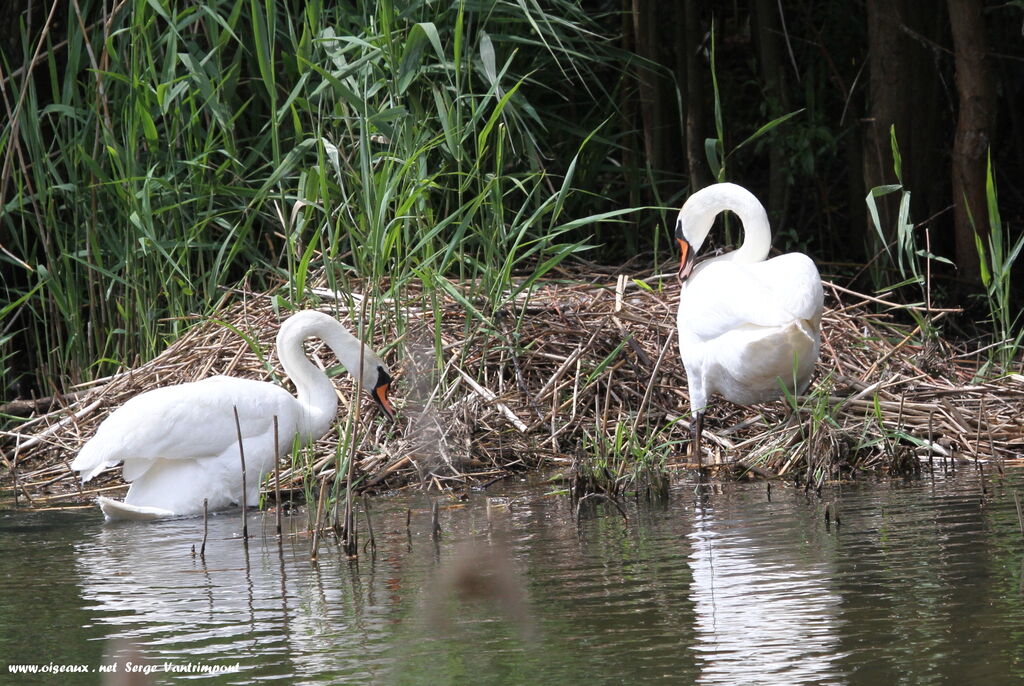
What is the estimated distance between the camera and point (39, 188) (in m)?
7.02

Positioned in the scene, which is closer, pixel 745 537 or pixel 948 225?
pixel 745 537

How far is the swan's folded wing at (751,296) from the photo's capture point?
541cm

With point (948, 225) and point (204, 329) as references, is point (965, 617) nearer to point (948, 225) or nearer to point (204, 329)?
point (204, 329)

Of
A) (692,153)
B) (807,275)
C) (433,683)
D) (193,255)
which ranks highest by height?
(692,153)

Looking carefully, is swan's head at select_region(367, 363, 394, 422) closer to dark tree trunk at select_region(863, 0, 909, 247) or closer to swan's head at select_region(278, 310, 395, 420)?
swan's head at select_region(278, 310, 395, 420)

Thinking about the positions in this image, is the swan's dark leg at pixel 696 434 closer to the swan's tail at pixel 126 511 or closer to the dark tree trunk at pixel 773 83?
the swan's tail at pixel 126 511

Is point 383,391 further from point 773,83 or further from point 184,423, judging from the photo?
point 773,83

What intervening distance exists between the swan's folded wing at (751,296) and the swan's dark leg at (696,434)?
0.40 m

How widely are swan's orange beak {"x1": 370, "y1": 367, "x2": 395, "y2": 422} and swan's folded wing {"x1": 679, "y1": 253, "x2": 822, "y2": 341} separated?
127 cm

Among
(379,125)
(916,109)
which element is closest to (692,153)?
(916,109)

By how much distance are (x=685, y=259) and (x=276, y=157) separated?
1.88 m

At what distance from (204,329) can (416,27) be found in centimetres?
213

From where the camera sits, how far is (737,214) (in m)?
6.52

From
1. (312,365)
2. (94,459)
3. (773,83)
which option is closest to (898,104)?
(773,83)
